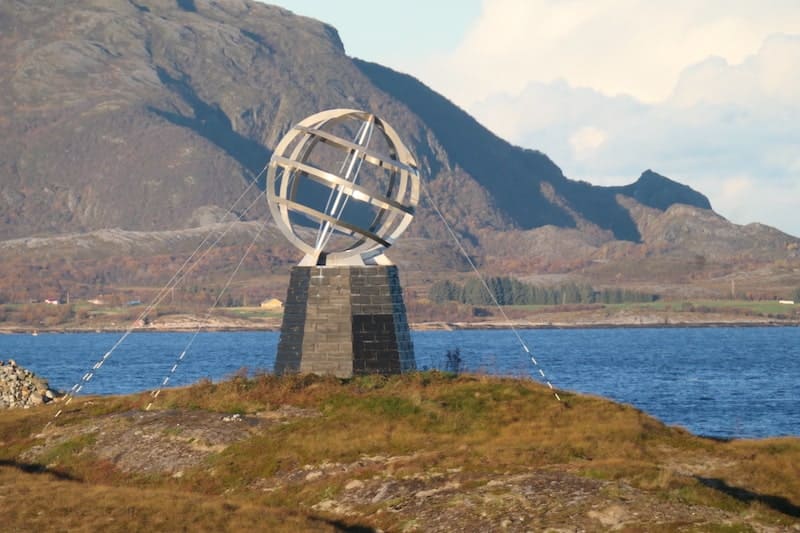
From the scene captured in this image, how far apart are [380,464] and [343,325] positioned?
43.6 ft

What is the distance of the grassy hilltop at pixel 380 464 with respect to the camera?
33.9 metres

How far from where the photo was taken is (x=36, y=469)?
4291 centimetres

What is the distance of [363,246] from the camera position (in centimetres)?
5491

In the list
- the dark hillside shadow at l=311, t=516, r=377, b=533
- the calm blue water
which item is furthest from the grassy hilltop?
the calm blue water

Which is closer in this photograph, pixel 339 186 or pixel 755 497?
pixel 755 497

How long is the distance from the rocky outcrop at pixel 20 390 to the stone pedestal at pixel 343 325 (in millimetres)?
13021

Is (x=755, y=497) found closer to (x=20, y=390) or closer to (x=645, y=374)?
(x=20, y=390)

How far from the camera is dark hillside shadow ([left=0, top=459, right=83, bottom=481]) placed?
137ft

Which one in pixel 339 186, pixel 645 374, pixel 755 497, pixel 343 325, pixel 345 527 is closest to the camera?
pixel 345 527

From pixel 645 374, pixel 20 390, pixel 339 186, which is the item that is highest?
pixel 339 186

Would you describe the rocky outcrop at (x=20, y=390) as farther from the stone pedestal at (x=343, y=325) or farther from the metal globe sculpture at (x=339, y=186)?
the metal globe sculpture at (x=339, y=186)

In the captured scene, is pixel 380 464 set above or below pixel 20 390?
below

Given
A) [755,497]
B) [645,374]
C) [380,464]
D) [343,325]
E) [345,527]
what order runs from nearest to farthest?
1. [345,527]
2. [755,497]
3. [380,464]
4. [343,325]
5. [645,374]

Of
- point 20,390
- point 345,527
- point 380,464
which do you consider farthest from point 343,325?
point 345,527
